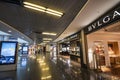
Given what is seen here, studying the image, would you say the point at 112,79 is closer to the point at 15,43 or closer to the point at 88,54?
the point at 88,54

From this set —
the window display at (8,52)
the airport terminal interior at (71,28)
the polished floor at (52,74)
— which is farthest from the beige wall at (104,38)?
the window display at (8,52)

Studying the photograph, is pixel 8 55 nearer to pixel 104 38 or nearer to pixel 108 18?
pixel 108 18

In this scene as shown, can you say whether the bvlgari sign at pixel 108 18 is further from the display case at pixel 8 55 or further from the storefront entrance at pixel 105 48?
the display case at pixel 8 55

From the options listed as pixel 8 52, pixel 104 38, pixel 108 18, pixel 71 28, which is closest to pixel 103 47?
pixel 104 38

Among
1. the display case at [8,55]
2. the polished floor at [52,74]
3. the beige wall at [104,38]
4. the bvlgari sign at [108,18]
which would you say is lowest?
the polished floor at [52,74]

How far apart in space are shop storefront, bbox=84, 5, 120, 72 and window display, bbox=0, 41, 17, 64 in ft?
17.1

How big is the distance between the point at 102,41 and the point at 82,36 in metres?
2.16

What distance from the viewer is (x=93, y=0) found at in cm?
329

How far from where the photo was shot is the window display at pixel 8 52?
19.8 ft

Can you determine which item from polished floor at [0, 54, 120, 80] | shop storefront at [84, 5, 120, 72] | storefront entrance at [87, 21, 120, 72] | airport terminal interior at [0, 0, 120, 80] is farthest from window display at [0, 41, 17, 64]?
storefront entrance at [87, 21, 120, 72]

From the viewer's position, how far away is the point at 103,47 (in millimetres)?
8297

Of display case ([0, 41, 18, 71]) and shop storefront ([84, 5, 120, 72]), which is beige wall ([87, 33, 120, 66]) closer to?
shop storefront ([84, 5, 120, 72])

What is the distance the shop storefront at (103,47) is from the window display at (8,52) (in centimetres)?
521

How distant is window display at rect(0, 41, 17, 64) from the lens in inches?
238
